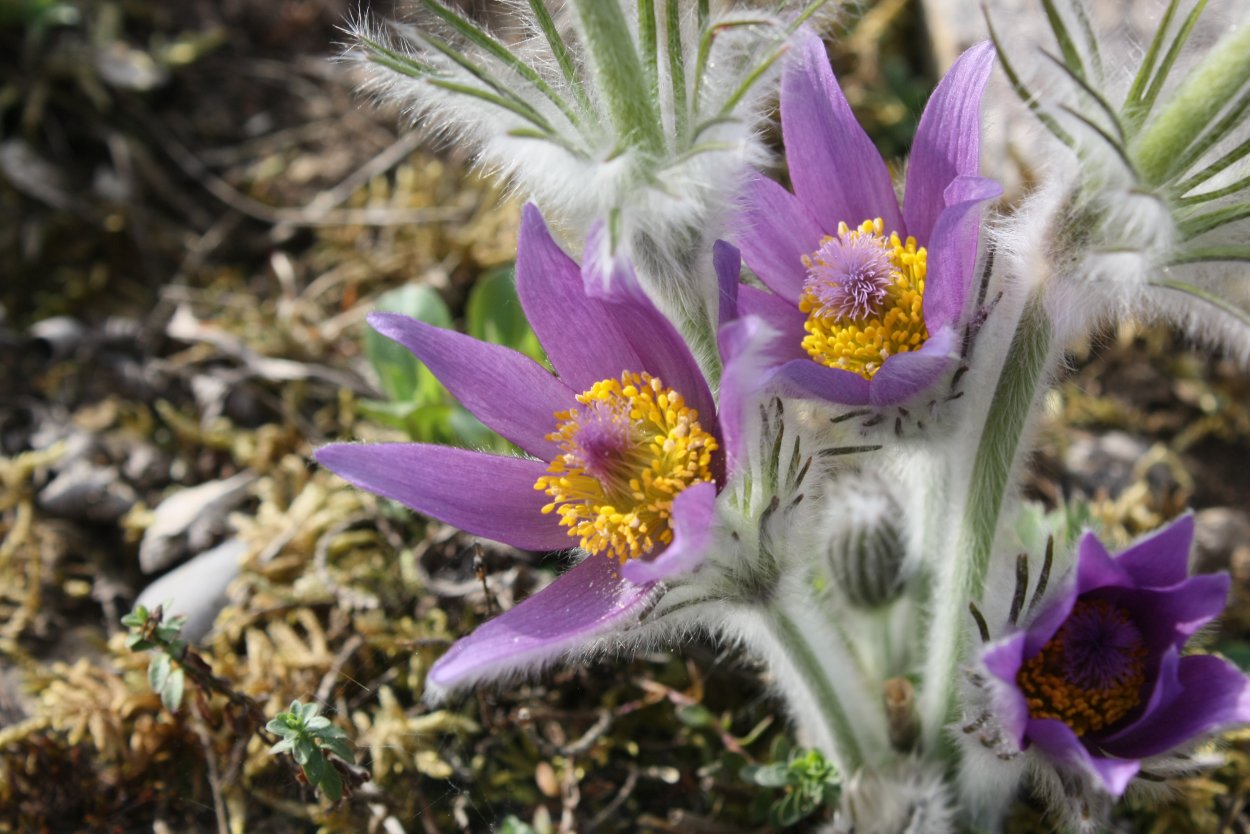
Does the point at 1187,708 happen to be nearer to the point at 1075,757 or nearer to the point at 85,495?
the point at 1075,757

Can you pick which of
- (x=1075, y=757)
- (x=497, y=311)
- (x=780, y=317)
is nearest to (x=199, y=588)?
(x=497, y=311)

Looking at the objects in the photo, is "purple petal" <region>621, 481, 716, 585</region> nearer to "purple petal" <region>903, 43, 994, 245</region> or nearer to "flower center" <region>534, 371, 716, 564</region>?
"flower center" <region>534, 371, 716, 564</region>

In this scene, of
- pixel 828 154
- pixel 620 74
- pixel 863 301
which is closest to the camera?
pixel 620 74

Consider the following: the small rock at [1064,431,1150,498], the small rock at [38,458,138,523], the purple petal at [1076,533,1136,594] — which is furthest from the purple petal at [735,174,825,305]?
the small rock at [38,458,138,523]

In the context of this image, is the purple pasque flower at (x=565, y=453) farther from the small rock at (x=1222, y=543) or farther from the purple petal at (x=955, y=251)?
the small rock at (x=1222, y=543)

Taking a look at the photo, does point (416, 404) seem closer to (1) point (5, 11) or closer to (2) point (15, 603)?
(2) point (15, 603)

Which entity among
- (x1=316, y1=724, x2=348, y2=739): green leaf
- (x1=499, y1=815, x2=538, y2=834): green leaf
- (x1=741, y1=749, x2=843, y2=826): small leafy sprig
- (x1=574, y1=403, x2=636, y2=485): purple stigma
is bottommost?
(x1=741, y1=749, x2=843, y2=826): small leafy sprig

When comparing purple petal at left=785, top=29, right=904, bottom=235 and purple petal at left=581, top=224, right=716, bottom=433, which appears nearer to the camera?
purple petal at left=581, top=224, right=716, bottom=433
